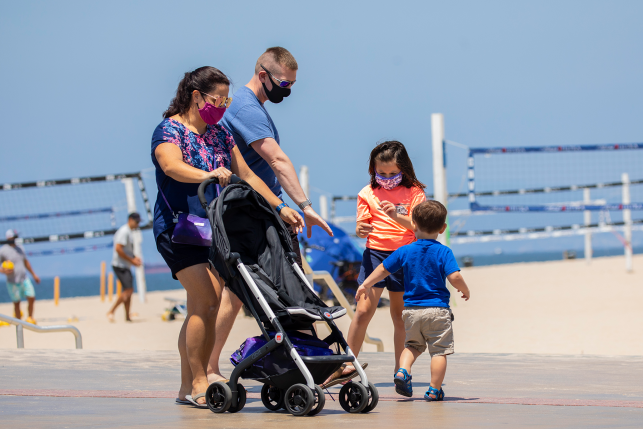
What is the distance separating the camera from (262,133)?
3934 mm

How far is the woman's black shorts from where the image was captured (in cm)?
341

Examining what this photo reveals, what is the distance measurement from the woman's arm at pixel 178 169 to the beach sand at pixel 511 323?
13.4ft

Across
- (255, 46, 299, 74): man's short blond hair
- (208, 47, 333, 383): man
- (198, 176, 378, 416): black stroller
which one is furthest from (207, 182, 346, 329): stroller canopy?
(255, 46, 299, 74): man's short blond hair

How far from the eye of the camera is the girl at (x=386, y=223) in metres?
4.20

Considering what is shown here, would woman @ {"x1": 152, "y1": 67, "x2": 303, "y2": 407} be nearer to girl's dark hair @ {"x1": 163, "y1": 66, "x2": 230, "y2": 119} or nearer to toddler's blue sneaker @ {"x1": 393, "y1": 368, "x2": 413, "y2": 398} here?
girl's dark hair @ {"x1": 163, "y1": 66, "x2": 230, "y2": 119}

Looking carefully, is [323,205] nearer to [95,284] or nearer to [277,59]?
[277,59]

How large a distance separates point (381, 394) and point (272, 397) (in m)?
0.69

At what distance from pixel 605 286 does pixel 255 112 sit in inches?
418

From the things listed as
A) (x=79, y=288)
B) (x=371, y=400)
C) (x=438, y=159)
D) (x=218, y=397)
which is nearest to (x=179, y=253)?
(x=218, y=397)

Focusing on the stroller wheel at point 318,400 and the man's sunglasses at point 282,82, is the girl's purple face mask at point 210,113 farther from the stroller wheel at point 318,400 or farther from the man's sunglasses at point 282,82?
the stroller wheel at point 318,400

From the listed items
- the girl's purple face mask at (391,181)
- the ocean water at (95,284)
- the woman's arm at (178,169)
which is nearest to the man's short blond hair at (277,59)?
the girl's purple face mask at (391,181)

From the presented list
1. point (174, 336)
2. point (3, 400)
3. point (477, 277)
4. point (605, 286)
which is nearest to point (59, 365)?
point (3, 400)

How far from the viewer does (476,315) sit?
10.0 metres

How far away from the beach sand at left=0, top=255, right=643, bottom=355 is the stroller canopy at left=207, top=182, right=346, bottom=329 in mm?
3876
